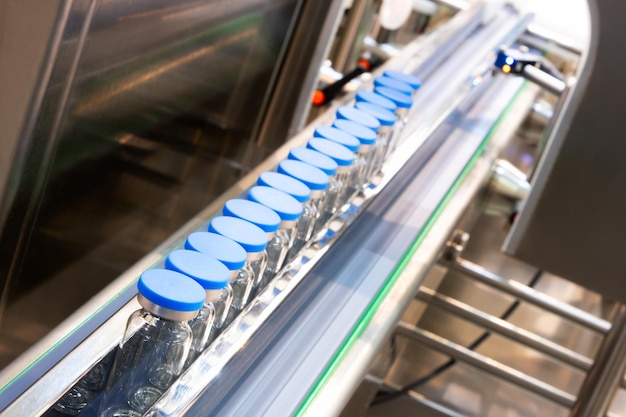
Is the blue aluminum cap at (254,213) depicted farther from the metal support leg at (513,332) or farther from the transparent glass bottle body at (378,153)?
the metal support leg at (513,332)

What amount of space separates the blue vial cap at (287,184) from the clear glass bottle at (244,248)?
0.13 meters

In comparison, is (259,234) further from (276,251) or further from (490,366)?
(490,366)

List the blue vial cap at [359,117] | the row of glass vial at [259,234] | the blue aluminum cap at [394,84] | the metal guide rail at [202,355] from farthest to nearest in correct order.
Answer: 1. the blue aluminum cap at [394,84]
2. the blue vial cap at [359,117]
3. the row of glass vial at [259,234]
4. the metal guide rail at [202,355]

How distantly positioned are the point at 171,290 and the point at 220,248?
159 mm

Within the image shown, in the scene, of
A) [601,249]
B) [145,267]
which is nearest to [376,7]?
[601,249]

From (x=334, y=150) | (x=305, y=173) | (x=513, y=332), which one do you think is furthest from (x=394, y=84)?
(x=513, y=332)

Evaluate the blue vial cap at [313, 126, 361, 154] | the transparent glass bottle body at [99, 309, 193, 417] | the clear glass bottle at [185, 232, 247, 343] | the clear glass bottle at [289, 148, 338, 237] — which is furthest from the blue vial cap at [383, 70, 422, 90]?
the transparent glass bottle body at [99, 309, 193, 417]

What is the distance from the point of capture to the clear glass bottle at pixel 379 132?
179 centimetres

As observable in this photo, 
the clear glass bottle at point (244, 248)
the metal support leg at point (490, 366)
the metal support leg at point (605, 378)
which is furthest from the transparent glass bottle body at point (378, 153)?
the metal support leg at point (605, 378)

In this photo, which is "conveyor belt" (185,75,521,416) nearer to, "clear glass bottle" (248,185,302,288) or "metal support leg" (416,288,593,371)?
"clear glass bottle" (248,185,302,288)

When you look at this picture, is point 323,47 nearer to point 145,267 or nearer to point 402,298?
point 402,298

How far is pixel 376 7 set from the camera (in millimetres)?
3467

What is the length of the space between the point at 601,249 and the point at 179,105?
1.10m

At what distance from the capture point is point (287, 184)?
1382 mm
